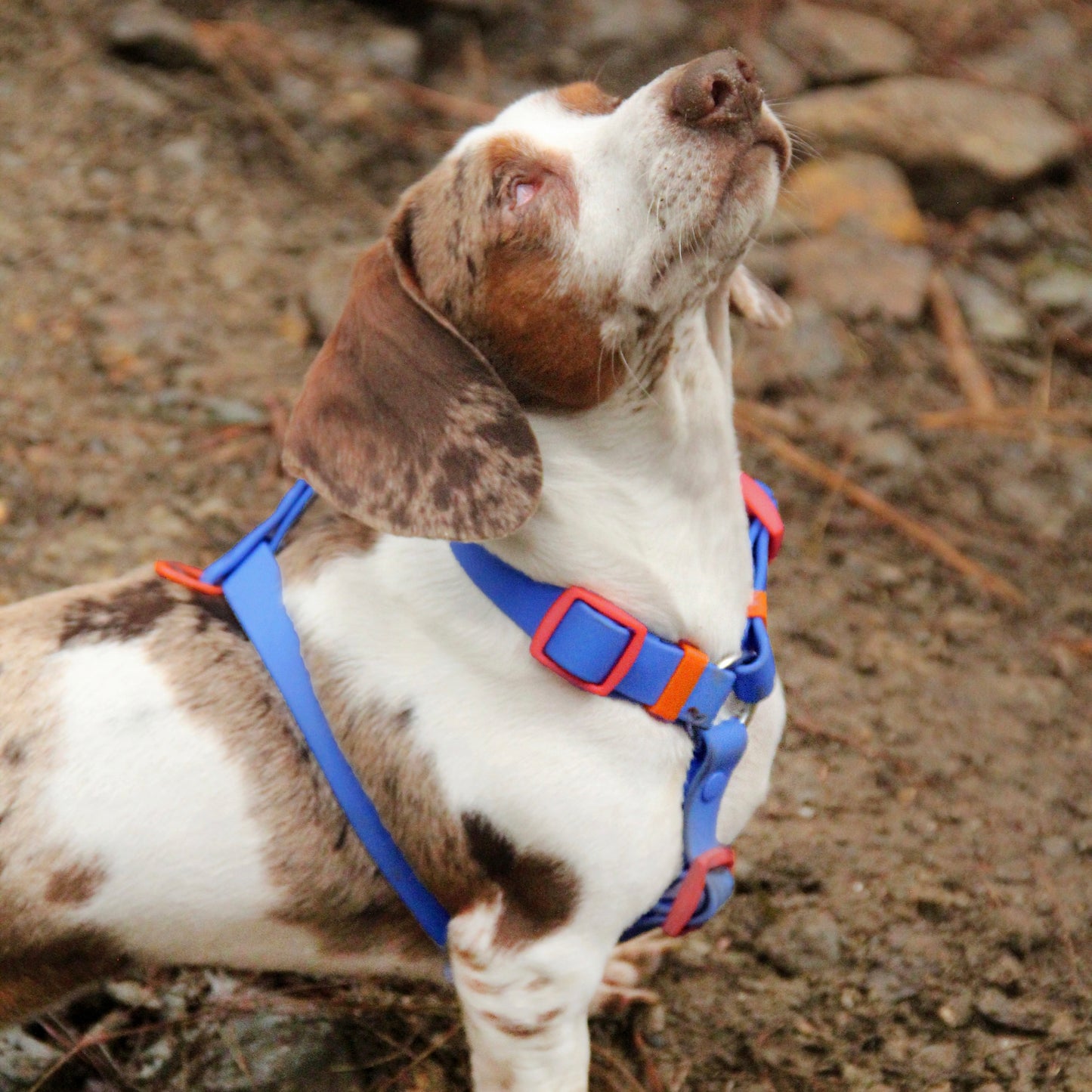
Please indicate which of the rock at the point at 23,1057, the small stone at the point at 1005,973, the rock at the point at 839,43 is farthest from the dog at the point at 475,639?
the rock at the point at 839,43

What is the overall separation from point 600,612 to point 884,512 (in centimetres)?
215

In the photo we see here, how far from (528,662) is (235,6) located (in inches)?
162

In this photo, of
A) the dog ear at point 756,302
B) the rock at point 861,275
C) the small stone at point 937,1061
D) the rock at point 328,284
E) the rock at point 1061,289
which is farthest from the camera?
the rock at point 1061,289

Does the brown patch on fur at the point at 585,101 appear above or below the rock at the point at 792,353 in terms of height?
above

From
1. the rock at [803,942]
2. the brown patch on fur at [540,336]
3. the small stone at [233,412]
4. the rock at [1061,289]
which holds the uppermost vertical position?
the brown patch on fur at [540,336]

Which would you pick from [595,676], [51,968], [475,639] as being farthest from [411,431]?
[51,968]

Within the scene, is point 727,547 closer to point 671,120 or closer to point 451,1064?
point 671,120

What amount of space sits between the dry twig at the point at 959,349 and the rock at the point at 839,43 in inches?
45.4

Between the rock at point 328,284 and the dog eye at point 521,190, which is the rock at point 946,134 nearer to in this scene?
the rock at point 328,284

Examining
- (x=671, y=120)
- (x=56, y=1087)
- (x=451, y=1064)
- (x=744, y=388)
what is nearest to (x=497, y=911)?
(x=451, y=1064)

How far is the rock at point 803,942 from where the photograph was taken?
305cm

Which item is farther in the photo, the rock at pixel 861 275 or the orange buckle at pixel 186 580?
the rock at pixel 861 275

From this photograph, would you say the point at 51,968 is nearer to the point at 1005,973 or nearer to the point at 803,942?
the point at 803,942

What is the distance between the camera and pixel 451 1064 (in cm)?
293
